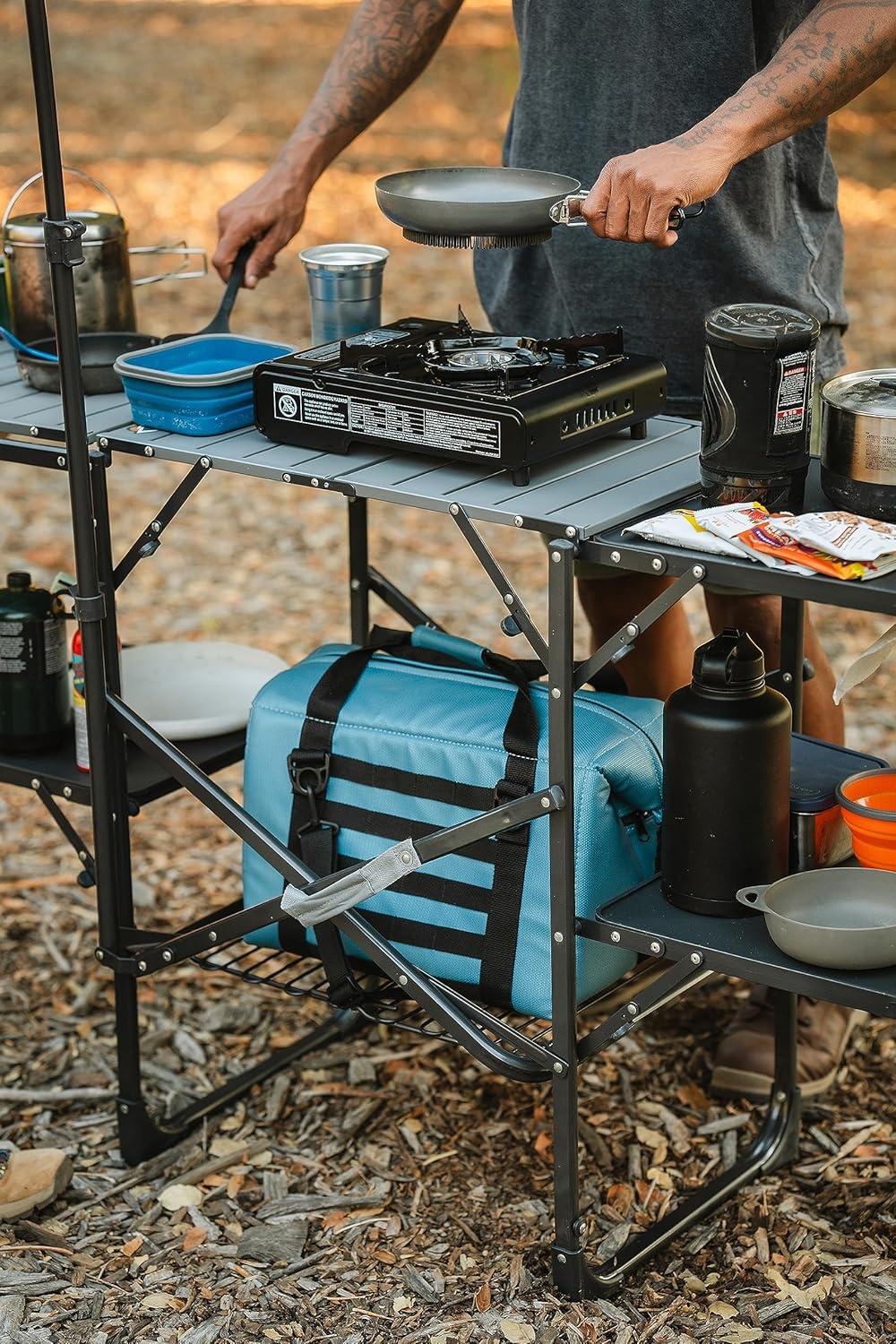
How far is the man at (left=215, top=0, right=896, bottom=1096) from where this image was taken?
2.61 metres

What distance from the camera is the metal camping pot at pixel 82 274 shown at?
2.70 meters

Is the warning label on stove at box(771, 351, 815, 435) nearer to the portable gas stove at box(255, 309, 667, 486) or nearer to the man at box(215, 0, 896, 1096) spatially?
the portable gas stove at box(255, 309, 667, 486)

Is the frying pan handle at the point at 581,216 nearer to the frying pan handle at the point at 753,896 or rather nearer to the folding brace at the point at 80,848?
→ the frying pan handle at the point at 753,896

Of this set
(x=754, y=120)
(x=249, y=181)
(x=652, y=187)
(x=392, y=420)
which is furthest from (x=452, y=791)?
(x=249, y=181)

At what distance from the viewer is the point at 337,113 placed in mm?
2881

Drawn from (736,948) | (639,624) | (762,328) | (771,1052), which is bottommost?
(771,1052)

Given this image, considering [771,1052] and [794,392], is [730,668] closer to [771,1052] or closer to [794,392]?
[794,392]

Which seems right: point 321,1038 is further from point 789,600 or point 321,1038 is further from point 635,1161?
point 789,600

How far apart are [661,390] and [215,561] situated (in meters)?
3.06

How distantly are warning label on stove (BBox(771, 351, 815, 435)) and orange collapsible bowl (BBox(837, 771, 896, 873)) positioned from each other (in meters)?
0.50

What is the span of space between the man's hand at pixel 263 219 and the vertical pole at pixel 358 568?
0.44 m

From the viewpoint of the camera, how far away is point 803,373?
2.04 metres

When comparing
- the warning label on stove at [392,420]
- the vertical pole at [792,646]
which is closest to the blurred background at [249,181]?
the vertical pole at [792,646]

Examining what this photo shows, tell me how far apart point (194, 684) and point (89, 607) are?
0.58m
